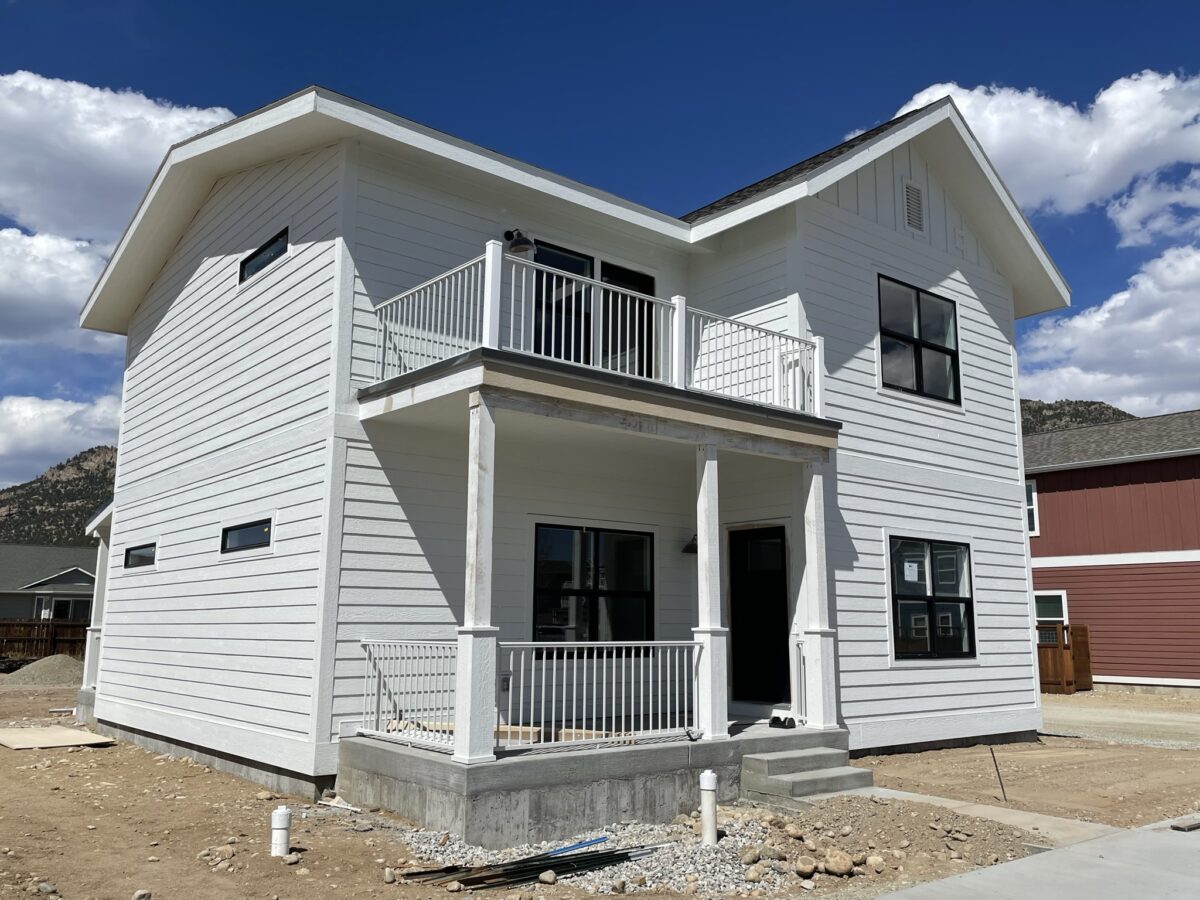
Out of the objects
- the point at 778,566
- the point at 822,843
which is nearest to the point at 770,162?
the point at 778,566

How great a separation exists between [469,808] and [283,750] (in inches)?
117

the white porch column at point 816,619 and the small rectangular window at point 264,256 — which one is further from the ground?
the small rectangular window at point 264,256

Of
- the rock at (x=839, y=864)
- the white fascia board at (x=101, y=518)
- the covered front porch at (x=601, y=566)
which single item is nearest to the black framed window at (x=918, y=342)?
the covered front porch at (x=601, y=566)

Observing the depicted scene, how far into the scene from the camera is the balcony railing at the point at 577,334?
9242 millimetres

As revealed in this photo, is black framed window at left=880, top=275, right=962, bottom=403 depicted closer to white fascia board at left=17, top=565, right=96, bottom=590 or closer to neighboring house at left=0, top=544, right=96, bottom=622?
neighboring house at left=0, top=544, right=96, bottom=622

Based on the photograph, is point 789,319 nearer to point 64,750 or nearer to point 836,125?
point 836,125

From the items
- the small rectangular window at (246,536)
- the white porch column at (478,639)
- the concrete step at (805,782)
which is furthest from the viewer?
the small rectangular window at (246,536)

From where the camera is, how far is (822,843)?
7.26 m

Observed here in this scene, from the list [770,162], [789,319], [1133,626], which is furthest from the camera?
[1133,626]

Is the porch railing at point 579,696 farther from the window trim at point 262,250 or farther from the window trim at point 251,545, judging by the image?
the window trim at point 262,250

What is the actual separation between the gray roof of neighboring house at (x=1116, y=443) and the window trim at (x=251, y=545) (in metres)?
19.9

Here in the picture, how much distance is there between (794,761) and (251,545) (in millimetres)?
6103

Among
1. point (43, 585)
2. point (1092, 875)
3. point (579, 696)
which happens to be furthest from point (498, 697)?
point (43, 585)

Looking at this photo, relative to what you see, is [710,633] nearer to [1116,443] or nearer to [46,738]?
[46,738]
